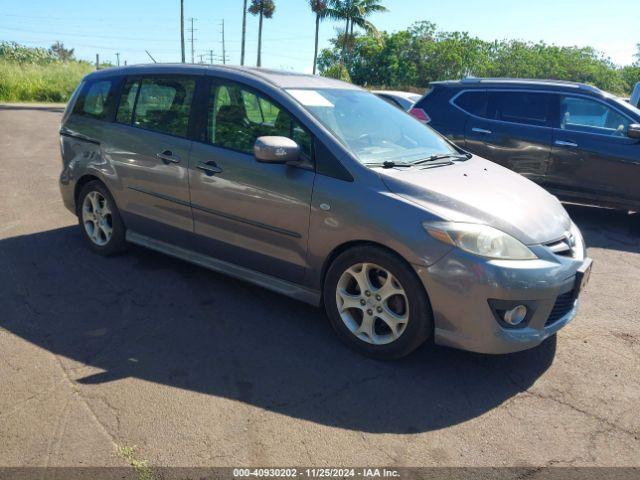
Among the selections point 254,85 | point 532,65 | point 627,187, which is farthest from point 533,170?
point 532,65

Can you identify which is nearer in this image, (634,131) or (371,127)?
(371,127)

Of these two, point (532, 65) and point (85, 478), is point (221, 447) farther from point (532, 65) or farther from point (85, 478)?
point (532, 65)

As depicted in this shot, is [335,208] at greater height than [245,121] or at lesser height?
lesser

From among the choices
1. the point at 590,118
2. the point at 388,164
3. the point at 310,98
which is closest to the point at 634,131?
the point at 590,118

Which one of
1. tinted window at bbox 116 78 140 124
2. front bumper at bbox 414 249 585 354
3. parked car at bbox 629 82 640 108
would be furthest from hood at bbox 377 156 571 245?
parked car at bbox 629 82 640 108

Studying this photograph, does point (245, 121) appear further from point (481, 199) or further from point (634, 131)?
point (634, 131)

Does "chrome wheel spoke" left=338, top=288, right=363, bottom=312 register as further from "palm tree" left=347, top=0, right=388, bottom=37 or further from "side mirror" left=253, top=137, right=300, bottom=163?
"palm tree" left=347, top=0, right=388, bottom=37

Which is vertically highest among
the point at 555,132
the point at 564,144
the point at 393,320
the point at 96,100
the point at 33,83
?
the point at 96,100

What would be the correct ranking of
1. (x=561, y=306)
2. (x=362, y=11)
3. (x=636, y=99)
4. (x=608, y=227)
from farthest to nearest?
(x=362, y=11), (x=636, y=99), (x=608, y=227), (x=561, y=306)

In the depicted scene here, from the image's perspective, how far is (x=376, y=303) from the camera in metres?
3.53

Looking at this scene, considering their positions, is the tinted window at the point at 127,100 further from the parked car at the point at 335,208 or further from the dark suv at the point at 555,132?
the dark suv at the point at 555,132

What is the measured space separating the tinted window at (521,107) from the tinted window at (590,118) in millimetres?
217

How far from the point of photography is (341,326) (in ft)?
12.2

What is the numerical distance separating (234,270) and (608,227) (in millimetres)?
5324
